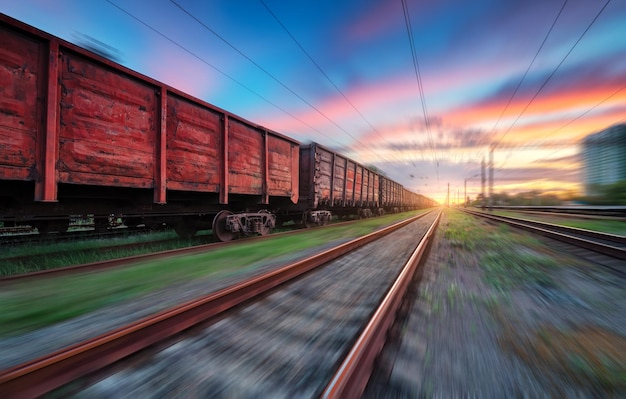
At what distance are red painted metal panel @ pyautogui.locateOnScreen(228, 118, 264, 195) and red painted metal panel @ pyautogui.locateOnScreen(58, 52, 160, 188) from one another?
6.24 ft

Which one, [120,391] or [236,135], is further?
[236,135]

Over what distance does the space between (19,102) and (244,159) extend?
405 centimetres

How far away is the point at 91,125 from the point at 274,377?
446cm

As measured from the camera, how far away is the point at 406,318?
2.51 m

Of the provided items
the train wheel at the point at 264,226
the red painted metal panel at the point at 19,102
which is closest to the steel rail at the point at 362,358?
the red painted metal panel at the point at 19,102

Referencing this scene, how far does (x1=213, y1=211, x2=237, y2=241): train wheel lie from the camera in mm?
6605

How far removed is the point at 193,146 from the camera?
550cm

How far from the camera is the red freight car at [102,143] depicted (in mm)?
3344

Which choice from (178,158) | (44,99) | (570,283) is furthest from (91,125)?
(570,283)

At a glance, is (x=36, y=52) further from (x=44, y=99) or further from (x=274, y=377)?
(x=274, y=377)

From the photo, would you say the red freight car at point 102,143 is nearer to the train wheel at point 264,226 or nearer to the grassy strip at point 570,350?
the train wheel at point 264,226

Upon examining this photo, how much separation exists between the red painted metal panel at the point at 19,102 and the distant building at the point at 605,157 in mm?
49172

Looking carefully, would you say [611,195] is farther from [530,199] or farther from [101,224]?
[101,224]

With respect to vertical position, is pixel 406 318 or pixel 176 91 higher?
pixel 176 91
